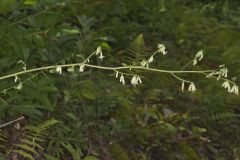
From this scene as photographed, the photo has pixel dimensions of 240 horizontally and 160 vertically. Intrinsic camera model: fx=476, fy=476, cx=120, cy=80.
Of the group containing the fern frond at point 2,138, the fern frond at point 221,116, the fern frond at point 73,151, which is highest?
the fern frond at point 221,116

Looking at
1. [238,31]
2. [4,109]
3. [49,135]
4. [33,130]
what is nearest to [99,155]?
[49,135]

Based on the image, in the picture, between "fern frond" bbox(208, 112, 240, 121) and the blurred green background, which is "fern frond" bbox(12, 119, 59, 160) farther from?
"fern frond" bbox(208, 112, 240, 121)

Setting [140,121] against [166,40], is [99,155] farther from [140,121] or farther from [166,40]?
[166,40]

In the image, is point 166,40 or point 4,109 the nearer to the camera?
point 4,109

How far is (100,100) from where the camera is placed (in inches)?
147

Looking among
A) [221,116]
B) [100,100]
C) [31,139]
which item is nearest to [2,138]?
[31,139]

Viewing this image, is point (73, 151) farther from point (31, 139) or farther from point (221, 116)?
point (221, 116)

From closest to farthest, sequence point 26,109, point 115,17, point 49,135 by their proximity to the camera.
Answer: point 26,109
point 49,135
point 115,17

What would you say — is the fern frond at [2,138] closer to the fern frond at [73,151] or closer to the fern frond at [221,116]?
the fern frond at [73,151]

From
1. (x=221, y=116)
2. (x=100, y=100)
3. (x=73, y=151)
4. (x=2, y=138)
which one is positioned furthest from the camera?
(x=221, y=116)

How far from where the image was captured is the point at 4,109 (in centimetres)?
286

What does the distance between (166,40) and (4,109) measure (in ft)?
11.0

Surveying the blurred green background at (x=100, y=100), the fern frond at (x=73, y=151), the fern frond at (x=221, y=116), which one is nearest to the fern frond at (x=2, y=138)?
the blurred green background at (x=100, y=100)

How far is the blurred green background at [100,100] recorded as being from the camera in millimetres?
3035
